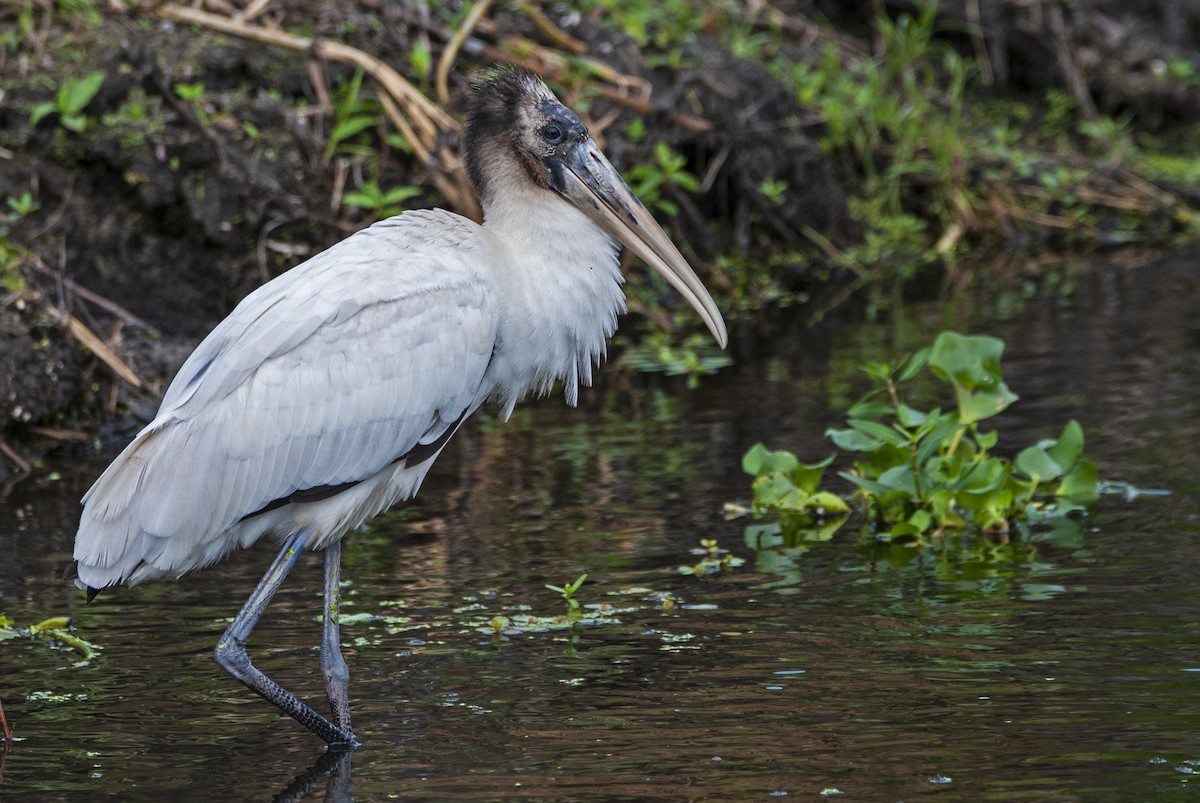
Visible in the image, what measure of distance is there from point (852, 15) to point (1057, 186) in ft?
12.0

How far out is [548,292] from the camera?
17.1 ft

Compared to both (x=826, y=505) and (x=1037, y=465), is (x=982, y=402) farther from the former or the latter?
(x=826, y=505)

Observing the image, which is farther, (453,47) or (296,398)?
(453,47)

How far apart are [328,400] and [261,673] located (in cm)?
80

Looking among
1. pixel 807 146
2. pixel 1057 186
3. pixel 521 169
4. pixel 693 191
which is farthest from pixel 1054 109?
pixel 521 169

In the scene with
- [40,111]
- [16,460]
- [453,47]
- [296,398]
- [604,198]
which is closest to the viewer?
[296,398]

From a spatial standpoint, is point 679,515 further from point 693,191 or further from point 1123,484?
point 693,191

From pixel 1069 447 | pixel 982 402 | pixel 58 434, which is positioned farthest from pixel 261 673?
pixel 58 434

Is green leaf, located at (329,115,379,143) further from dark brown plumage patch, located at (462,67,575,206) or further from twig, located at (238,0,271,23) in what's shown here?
dark brown plumage patch, located at (462,67,575,206)

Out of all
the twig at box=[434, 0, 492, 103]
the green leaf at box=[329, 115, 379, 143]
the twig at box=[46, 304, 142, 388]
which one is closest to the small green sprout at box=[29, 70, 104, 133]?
the green leaf at box=[329, 115, 379, 143]

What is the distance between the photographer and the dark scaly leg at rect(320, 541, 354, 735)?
4719 mm

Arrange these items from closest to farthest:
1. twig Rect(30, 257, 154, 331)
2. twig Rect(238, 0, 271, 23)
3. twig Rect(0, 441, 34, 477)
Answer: twig Rect(0, 441, 34, 477) < twig Rect(30, 257, 154, 331) < twig Rect(238, 0, 271, 23)

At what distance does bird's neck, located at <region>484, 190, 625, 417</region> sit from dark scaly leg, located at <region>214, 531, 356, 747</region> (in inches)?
33.7

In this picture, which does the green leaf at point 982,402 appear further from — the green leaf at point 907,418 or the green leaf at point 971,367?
the green leaf at point 907,418
